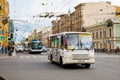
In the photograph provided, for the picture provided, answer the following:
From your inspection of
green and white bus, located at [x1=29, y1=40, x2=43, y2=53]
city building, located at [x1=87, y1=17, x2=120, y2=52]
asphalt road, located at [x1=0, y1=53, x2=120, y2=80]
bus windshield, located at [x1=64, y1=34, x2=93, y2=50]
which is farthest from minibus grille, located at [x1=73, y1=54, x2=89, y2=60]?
city building, located at [x1=87, y1=17, x2=120, y2=52]

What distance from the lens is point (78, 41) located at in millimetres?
26125

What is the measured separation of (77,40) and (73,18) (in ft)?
330

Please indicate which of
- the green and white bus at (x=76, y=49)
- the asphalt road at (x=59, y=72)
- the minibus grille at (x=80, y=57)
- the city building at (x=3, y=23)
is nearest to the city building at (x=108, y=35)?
the city building at (x=3, y=23)

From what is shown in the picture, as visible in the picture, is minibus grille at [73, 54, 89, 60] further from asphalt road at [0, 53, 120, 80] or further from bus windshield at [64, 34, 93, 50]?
asphalt road at [0, 53, 120, 80]

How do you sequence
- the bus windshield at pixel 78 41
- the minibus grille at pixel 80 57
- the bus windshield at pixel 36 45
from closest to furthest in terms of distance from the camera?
the minibus grille at pixel 80 57 < the bus windshield at pixel 78 41 < the bus windshield at pixel 36 45

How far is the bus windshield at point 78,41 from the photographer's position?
2597 cm

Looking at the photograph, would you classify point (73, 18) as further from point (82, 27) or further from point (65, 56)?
point (65, 56)

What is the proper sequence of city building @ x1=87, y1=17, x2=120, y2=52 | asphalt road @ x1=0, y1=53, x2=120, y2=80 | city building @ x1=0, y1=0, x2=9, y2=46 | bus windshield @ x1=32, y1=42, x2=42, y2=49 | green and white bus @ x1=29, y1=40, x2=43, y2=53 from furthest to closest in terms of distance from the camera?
city building @ x1=87, y1=17, x2=120, y2=52 < bus windshield @ x1=32, y1=42, x2=42, y2=49 < green and white bus @ x1=29, y1=40, x2=43, y2=53 < city building @ x1=0, y1=0, x2=9, y2=46 < asphalt road @ x1=0, y1=53, x2=120, y2=80

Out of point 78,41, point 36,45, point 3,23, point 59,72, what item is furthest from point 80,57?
point 36,45

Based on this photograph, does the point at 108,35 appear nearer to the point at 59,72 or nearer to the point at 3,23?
the point at 3,23

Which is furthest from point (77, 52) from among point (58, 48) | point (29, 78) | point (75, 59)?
point (29, 78)

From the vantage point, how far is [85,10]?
11569 centimetres

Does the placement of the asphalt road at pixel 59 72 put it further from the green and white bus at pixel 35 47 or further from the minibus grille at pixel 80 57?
the green and white bus at pixel 35 47

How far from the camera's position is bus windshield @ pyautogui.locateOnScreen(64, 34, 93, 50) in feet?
85.2
